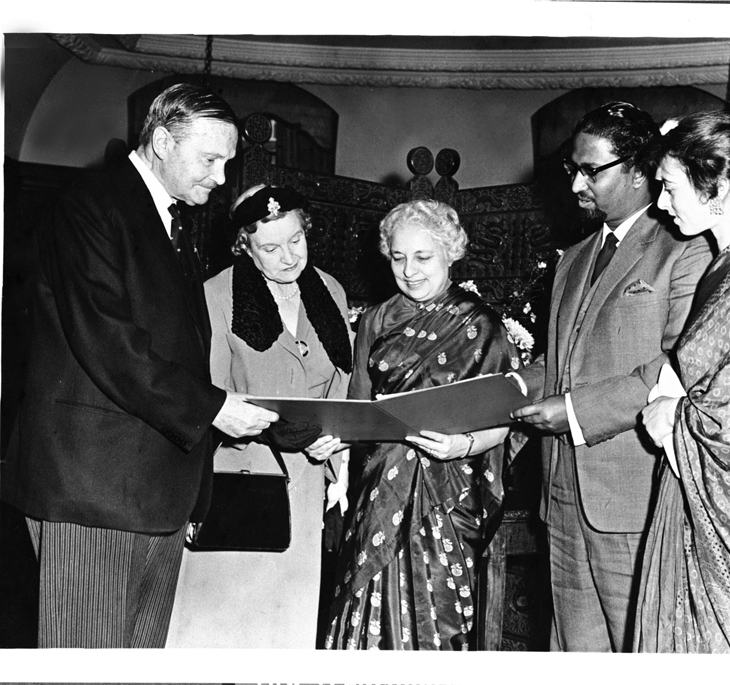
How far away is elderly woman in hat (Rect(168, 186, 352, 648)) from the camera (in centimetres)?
387

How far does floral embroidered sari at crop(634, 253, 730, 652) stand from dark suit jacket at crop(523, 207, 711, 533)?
0.22m

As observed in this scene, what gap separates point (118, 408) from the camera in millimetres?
3480

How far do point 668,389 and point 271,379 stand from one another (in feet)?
4.95

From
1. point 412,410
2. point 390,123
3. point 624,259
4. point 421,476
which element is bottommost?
point 421,476

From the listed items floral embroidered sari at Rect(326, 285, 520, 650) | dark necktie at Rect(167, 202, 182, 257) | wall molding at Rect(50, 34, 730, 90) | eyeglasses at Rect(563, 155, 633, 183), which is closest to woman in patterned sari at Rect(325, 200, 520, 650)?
floral embroidered sari at Rect(326, 285, 520, 650)

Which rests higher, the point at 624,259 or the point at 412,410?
the point at 624,259

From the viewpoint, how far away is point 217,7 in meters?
3.82

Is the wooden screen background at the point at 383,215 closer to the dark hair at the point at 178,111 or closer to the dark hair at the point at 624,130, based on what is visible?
the dark hair at the point at 178,111

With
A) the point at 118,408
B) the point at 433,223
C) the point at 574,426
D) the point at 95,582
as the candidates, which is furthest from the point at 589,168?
the point at 95,582

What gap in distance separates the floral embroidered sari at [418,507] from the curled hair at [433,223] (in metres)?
0.18

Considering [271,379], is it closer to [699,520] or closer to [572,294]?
[572,294]

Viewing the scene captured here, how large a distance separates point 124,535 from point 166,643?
0.53 m

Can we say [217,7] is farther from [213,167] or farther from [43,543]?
[43,543]

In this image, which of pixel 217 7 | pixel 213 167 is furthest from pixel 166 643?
pixel 217 7
